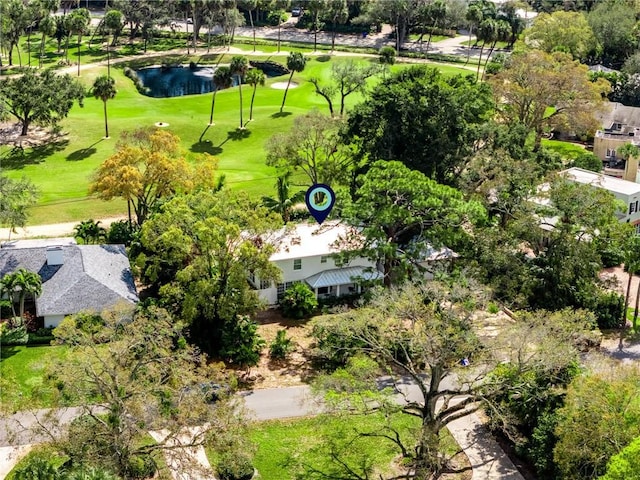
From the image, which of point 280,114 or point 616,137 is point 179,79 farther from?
point 616,137

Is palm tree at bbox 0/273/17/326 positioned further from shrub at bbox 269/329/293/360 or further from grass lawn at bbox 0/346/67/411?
shrub at bbox 269/329/293/360

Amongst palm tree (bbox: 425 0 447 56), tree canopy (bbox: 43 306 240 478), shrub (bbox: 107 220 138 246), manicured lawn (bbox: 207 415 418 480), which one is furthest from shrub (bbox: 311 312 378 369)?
palm tree (bbox: 425 0 447 56)

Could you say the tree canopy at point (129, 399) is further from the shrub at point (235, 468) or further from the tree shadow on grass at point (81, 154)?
the tree shadow on grass at point (81, 154)

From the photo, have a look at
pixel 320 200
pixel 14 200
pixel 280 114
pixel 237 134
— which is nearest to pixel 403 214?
pixel 320 200

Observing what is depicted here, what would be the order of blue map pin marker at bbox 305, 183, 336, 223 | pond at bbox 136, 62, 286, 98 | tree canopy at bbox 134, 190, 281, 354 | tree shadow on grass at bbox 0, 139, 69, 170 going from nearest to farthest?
tree canopy at bbox 134, 190, 281, 354
blue map pin marker at bbox 305, 183, 336, 223
tree shadow on grass at bbox 0, 139, 69, 170
pond at bbox 136, 62, 286, 98

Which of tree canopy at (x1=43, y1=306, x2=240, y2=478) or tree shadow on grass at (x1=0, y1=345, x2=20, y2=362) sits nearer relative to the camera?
tree canopy at (x1=43, y1=306, x2=240, y2=478)

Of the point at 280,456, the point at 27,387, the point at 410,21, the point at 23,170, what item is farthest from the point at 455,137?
the point at 410,21
